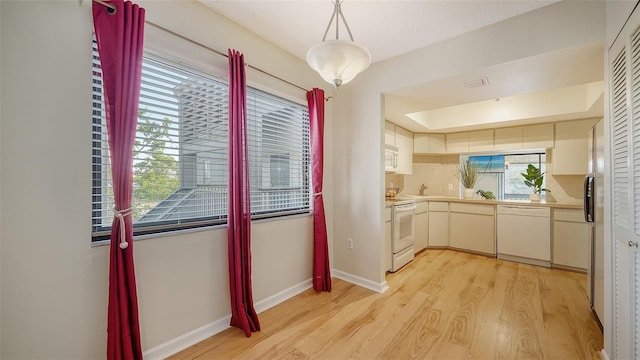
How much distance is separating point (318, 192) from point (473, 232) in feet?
9.40

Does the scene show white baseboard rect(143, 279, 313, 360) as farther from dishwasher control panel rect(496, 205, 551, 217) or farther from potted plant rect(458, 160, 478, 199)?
potted plant rect(458, 160, 478, 199)

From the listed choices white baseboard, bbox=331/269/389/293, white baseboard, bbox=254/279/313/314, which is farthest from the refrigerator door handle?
white baseboard, bbox=254/279/313/314

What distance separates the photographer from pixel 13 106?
117 cm

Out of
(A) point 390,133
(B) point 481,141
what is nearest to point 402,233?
(A) point 390,133

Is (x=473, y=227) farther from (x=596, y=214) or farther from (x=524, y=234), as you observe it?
(x=596, y=214)

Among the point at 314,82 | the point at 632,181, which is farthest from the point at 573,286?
the point at 314,82

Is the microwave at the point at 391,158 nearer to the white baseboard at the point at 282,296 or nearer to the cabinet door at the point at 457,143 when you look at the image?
the cabinet door at the point at 457,143

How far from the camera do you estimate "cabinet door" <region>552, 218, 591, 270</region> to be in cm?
316

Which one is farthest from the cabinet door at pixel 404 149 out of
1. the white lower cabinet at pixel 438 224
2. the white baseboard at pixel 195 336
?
the white baseboard at pixel 195 336

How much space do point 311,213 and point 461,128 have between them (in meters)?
3.04

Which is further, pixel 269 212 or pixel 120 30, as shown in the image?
pixel 269 212

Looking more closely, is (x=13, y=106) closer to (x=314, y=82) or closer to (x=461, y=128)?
(x=314, y=82)

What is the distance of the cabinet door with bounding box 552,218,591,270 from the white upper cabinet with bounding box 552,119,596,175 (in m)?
0.78

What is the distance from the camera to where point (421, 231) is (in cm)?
404
